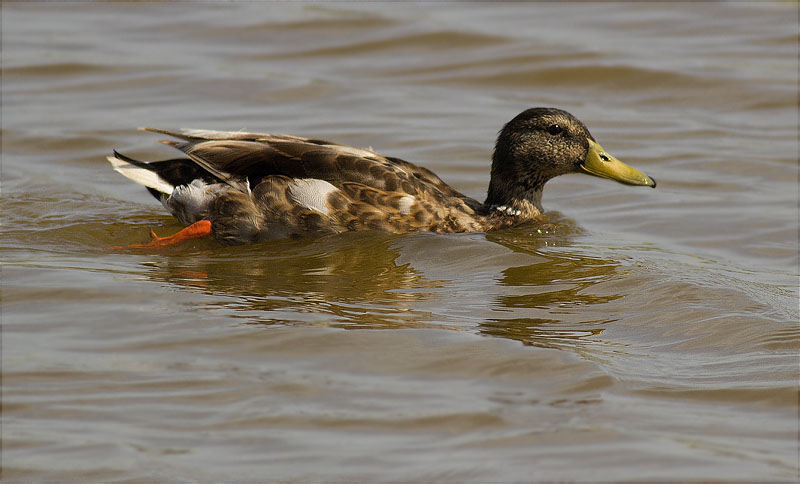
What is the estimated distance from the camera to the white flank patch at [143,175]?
855 centimetres

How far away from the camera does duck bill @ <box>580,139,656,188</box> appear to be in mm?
9000

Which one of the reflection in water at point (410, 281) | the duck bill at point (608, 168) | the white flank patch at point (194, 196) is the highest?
the duck bill at point (608, 168)

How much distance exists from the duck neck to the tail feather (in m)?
2.35

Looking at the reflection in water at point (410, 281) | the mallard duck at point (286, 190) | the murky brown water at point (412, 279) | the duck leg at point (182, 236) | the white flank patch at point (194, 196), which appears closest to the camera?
the murky brown water at point (412, 279)

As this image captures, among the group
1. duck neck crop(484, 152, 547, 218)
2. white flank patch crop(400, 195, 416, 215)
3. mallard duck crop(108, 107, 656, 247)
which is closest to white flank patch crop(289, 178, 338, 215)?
mallard duck crop(108, 107, 656, 247)

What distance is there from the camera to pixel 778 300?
743 cm

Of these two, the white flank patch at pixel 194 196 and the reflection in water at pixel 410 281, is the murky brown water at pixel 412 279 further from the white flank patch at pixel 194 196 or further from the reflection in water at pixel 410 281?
the white flank patch at pixel 194 196

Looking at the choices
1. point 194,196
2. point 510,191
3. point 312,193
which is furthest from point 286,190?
point 510,191

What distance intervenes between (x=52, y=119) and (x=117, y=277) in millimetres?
5167

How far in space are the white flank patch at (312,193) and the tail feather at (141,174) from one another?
95 cm

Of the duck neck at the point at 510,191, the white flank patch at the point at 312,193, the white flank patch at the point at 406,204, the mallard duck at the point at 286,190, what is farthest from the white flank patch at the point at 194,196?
the duck neck at the point at 510,191

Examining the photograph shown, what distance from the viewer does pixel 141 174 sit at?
337 inches

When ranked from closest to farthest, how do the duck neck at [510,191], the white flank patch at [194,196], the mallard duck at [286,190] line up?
1. the mallard duck at [286,190]
2. the white flank patch at [194,196]
3. the duck neck at [510,191]

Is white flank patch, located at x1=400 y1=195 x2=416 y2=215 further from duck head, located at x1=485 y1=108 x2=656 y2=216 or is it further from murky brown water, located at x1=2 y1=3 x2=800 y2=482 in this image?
duck head, located at x1=485 y1=108 x2=656 y2=216
